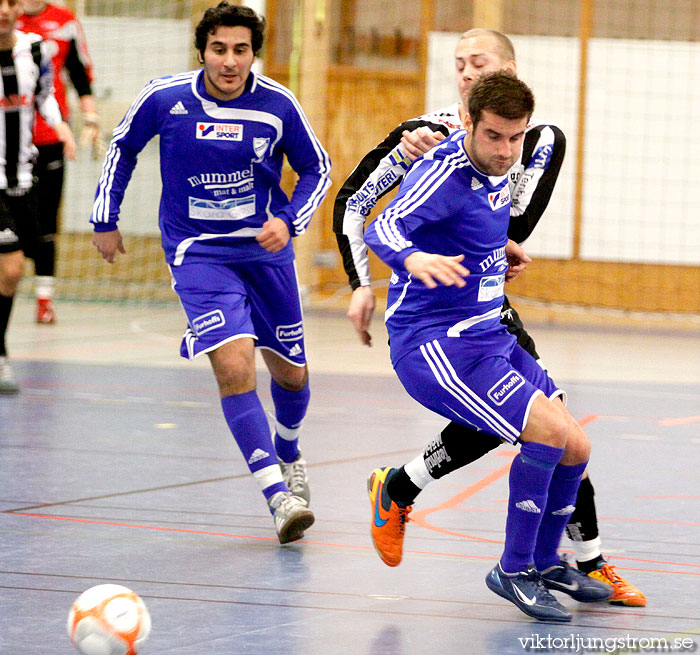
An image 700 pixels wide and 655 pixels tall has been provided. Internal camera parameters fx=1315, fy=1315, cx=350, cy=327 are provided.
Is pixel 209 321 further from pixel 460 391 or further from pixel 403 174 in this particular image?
pixel 460 391

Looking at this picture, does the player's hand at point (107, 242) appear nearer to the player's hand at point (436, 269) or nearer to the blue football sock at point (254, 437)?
the blue football sock at point (254, 437)

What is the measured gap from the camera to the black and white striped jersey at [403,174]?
401 cm

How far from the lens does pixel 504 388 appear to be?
137 inches

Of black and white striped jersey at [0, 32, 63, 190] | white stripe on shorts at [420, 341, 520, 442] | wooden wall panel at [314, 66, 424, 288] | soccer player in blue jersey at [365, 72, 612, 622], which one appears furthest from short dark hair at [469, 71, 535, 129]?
wooden wall panel at [314, 66, 424, 288]

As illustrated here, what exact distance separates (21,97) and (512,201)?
399 cm

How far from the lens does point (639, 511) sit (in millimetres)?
4777

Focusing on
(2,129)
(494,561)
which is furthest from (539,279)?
(494,561)

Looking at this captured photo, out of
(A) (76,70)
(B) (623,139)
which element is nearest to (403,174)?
(A) (76,70)

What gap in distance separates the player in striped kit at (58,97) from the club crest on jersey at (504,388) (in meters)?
6.16

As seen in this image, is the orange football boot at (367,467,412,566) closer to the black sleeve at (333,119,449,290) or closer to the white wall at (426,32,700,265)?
the black sleeve at (333,119,449,290)

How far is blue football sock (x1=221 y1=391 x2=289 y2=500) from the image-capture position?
4.30m

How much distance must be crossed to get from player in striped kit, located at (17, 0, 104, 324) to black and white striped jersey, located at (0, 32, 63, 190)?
1786 mm

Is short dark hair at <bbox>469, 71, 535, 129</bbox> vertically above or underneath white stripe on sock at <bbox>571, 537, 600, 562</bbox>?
above

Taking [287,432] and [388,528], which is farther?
[287,432]
